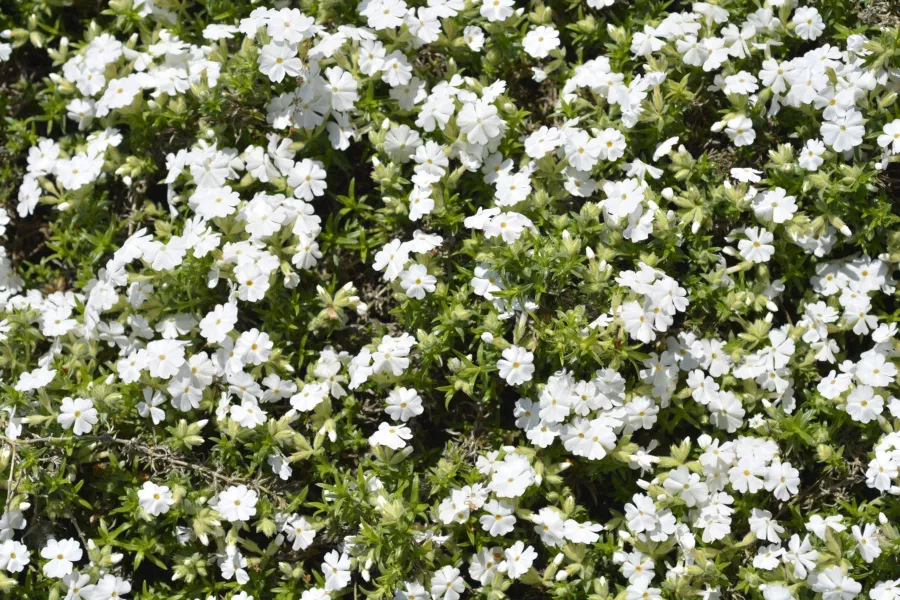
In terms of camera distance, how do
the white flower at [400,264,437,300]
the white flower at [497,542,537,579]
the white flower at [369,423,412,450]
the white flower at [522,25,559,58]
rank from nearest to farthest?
the white flower at [497,542,537,579] → the white flower at [369,423,412,450] → the white flower at [400,264,437,300] → the white flower at [522,25,559,58]

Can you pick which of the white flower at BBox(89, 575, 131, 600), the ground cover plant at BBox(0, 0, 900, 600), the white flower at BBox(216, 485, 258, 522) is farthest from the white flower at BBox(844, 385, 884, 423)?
the white flower at BBox(89, 575, 131, 600)

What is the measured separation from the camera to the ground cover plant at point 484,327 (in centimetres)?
361

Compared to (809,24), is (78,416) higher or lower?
lower

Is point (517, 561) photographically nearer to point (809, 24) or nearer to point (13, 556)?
point (13, 556)

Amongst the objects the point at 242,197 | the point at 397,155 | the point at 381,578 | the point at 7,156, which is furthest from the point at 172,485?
the point at 7,156

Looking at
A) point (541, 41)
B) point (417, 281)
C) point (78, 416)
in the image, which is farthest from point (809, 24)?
point (78, 416)

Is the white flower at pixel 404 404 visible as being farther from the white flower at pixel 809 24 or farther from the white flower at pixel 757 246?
the white flower at pixel 809 24

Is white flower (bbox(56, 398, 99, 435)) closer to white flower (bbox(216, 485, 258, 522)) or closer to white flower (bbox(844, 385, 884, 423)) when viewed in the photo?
white flower (bbox(216, 485, 258, 522))

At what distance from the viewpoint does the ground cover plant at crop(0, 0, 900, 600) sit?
3609 millimetres

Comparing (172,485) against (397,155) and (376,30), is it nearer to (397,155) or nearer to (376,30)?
(397,155)

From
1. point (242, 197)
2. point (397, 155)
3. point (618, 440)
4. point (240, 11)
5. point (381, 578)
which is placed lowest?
A: point (381, 578)

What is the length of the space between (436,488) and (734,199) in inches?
70.1

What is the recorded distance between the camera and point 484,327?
374 centimetres

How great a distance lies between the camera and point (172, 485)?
3.68m
